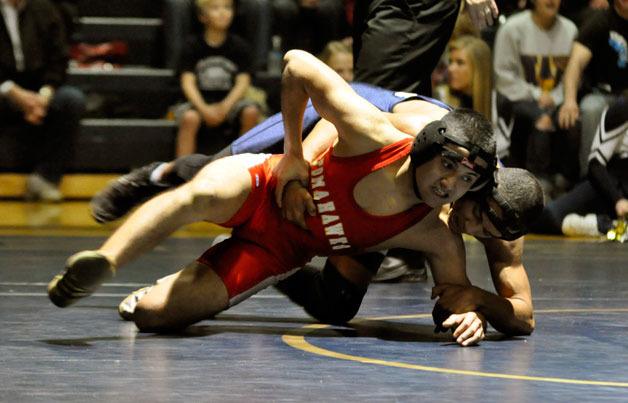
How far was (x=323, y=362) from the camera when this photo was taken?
3.12 m

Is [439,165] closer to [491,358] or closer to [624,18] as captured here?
[491,358]

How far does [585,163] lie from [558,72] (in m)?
0.62

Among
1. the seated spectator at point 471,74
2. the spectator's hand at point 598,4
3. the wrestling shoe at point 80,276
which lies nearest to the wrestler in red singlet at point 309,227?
the wrestling shoe at point 80,276

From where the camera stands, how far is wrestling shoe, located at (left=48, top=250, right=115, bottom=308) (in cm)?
319

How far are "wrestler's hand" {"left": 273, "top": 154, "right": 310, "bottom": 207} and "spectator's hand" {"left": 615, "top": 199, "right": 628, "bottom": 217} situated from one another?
3607 millimetres

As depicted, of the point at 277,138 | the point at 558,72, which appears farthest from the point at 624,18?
the point at 277,138

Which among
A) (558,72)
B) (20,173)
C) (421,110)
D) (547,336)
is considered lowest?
(20,173)

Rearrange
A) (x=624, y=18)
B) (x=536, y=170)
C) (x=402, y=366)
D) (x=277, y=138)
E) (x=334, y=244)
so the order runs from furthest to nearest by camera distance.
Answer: (x=536, y=170)
(x=624, y=18)
(x=277, y=138)
(x=334, y=244)
(x=402, y=366)

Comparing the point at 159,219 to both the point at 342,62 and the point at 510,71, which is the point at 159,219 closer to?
the point at 342,62

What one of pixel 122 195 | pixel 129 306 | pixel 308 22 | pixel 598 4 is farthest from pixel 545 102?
pixel 129 306

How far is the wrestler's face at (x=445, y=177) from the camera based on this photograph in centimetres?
324

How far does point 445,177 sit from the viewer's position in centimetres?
327

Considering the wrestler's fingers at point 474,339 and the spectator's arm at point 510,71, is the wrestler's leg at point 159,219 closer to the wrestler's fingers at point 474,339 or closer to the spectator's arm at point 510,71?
the wrestler's fingers at point 474,339

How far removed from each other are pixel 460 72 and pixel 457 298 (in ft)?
13.9
